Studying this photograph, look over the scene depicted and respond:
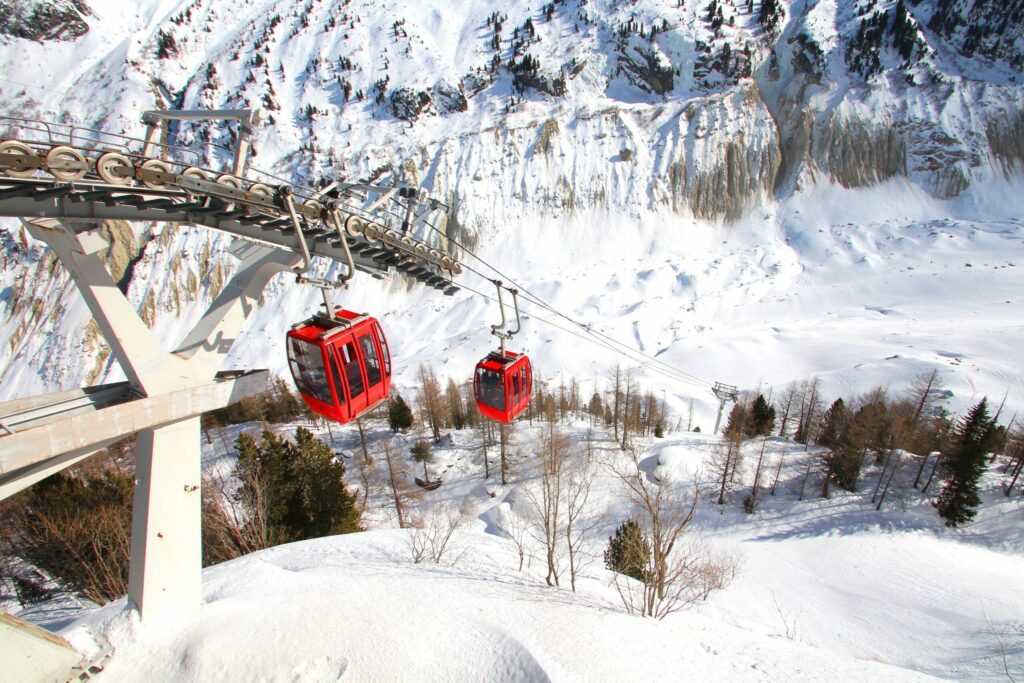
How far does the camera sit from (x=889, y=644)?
57.3 feet

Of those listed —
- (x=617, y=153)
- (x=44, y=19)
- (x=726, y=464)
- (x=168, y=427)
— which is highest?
(x=44, y=19)

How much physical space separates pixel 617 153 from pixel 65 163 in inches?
3220

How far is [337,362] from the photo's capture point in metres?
6.84

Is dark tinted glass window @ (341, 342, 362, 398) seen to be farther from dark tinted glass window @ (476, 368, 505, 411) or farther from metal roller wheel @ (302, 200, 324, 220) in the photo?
dark tinted glass window @ (476, 368, 505, 411)

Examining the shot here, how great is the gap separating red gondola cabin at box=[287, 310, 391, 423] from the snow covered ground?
4.74 meters

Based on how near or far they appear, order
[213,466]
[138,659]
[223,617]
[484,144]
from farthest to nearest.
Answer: [484,144] → [213,466] → [223,617] → [138,659]

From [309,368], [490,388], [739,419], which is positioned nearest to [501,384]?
[490,388]

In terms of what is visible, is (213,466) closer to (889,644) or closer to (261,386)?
(261,386)

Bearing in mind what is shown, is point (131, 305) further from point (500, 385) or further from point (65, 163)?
point (500, 385)

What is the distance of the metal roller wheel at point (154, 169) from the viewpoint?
588cm

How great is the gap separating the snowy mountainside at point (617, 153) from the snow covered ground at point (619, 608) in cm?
3060

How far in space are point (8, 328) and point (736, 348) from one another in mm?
108526

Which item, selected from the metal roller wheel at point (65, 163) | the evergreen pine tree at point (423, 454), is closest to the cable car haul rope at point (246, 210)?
the metal roller wheel at point (65, 163)

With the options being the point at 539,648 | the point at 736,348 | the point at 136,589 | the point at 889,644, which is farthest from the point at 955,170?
the point at 136,589
